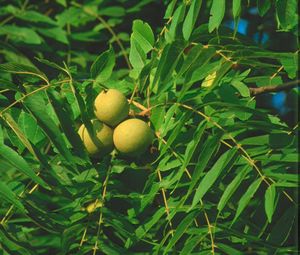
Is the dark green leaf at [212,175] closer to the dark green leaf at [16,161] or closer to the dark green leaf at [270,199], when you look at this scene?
the dark green leaf at [270,199]

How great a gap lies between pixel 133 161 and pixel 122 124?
0.20m

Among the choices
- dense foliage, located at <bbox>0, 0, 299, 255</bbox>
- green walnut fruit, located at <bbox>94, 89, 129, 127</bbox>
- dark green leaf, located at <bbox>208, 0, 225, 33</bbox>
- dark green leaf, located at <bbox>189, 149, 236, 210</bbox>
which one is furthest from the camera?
green walnut fruit, located at <bbox>94, 89, 129, 127</bbox>

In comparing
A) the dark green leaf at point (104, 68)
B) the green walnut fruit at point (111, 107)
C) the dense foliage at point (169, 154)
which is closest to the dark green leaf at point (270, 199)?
the dense foliage at point (169, 154)

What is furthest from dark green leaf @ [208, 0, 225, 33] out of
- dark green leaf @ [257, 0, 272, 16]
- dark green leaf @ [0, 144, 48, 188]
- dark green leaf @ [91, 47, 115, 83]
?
dark green leaf @ [0, 144, 48, 188]

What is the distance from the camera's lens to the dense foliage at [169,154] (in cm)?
215

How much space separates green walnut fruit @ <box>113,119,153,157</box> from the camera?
2400 mm

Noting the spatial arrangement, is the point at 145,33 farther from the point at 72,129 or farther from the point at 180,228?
the point at 180,228

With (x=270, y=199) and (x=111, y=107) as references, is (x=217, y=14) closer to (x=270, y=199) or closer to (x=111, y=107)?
(x=111, y=107)

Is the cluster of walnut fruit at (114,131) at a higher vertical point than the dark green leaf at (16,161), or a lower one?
lower

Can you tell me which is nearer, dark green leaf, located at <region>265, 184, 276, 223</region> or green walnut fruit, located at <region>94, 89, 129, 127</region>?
dark green leaf, located at <region>265, 184, 276, 223</region>

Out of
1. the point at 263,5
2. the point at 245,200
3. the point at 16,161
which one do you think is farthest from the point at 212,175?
the point at 263,5

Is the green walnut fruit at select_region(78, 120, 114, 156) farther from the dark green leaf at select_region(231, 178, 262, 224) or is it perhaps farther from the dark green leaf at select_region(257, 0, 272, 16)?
the dark green leaf at select_region(257, 0, 272, 16)

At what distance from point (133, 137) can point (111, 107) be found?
0.44ft

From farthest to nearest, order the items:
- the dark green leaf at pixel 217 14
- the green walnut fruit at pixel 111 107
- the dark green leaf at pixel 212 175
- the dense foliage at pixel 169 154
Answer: the green walnut fruit at pixel 111 107
the dark green leaf at pixel 217 14
the dense foliage at pixel 169 154
the dark green leaf at pixel 212 175
